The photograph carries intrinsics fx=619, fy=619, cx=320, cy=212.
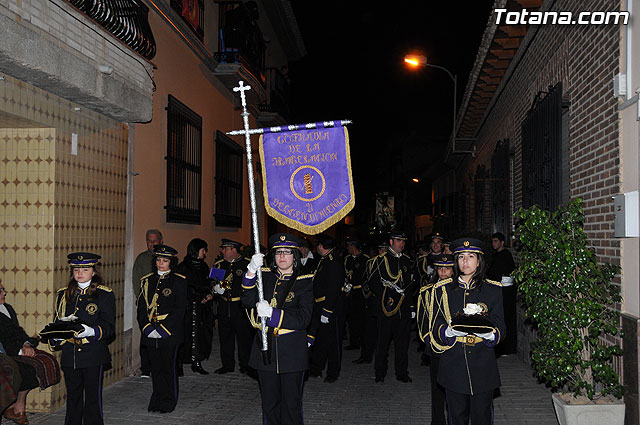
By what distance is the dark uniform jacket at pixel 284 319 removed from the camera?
564 cm

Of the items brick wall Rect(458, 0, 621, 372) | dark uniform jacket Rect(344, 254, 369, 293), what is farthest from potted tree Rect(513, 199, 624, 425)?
dark uniform jacket Rect(344, 254, 369, 293)

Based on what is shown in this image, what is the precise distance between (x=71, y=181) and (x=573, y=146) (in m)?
6.62

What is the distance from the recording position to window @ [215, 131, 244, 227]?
1569 centimetres

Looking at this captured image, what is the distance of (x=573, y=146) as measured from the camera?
25.9 ft

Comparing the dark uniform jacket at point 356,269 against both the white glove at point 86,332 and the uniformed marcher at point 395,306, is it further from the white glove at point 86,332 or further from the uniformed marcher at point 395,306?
the white glove at point 86,332

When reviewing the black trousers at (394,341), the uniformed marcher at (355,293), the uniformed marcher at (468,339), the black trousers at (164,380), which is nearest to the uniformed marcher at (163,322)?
the black trousers at (164,380)

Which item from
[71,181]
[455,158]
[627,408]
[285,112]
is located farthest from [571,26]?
[455,158]

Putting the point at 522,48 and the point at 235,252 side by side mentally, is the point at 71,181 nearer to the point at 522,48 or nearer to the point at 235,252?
the point at 235,252

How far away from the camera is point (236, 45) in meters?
15.8

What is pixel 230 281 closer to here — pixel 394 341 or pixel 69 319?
pixel 394 341

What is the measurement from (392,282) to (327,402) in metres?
2.32

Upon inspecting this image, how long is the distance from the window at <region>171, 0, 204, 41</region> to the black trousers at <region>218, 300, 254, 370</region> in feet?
20.1

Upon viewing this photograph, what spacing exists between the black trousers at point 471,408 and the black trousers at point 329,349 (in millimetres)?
4467

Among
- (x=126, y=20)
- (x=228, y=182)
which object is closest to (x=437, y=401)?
(x=126, y=20)
